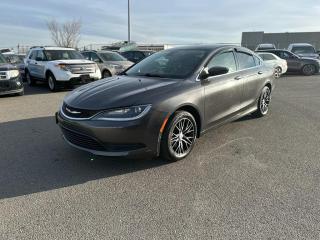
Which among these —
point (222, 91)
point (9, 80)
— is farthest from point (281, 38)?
point (222, 91)

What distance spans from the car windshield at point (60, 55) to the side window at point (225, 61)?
8.51m

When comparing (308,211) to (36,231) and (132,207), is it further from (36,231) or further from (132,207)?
(36,231)

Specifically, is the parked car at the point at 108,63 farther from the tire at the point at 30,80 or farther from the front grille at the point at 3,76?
the front grille at the point at 3,76

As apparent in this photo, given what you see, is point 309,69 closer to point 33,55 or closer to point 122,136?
point 33,55

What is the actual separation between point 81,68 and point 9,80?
101 inches

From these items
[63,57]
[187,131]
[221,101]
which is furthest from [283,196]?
[63,57]

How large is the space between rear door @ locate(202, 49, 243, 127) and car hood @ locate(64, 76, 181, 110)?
0.67 metres

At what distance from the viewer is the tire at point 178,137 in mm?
4031

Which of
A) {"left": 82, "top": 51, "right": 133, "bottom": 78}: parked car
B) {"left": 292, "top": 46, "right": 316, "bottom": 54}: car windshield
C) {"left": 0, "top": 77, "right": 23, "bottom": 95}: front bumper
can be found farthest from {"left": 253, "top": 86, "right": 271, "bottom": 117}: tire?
{"left": 292, "top": 46, "right": 316, "bottom": 54}: car windshield

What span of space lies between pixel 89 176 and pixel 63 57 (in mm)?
9422

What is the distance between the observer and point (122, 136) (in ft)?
12.1

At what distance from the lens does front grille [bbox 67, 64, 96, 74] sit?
11.0 m

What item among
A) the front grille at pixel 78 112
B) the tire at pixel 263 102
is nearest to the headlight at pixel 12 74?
the front grille at pixel 78 112

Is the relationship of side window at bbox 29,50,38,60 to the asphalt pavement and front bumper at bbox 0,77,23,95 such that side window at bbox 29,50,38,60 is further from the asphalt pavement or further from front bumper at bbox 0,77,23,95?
the asphalt pavement
